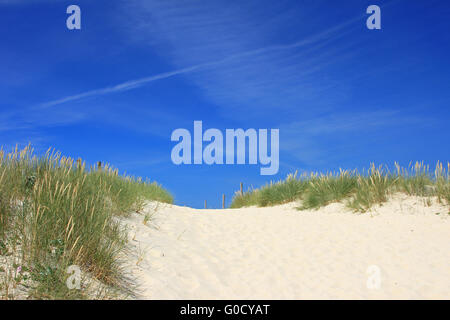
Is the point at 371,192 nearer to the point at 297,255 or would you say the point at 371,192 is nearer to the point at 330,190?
the point at 330,190

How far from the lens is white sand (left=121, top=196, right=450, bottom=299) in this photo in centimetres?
537

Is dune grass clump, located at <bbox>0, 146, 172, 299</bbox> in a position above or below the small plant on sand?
below

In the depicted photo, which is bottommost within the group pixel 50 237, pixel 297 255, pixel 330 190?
pixel 297 255

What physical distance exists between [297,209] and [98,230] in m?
9.10

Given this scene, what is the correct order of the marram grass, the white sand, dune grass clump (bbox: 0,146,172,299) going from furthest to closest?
the marram grass
the white sand
dune grass clump (bbox: 0,146,172,299)

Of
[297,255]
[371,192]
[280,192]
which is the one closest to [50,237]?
[297,255]

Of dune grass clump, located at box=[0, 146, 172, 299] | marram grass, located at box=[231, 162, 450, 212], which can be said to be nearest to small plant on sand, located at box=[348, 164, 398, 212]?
marram grass, located at box=[231, 162, 450, 212]

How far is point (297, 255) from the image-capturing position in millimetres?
7234

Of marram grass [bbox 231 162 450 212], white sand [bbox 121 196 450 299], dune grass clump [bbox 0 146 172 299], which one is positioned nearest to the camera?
dune grass clump [bbox 0 146 172 299]

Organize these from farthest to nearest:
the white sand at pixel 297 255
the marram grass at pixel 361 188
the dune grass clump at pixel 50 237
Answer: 1. the marram grass at pixel 361 188
2. the white sand at pixel 297 255
3. the dune grass clump at pixel 50 237

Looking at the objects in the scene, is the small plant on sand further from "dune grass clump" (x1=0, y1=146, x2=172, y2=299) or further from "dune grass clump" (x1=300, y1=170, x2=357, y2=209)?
"dune grass clump" (x1=0, y1=146, x2=172, y2=299)

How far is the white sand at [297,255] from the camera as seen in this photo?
537 cm

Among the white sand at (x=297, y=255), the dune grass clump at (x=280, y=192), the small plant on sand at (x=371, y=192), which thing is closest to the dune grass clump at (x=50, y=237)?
the white sand at (x=297, y=255)

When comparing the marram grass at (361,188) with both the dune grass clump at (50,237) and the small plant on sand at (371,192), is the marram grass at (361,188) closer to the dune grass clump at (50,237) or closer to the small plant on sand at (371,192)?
the small plant on sand at (371,192)
